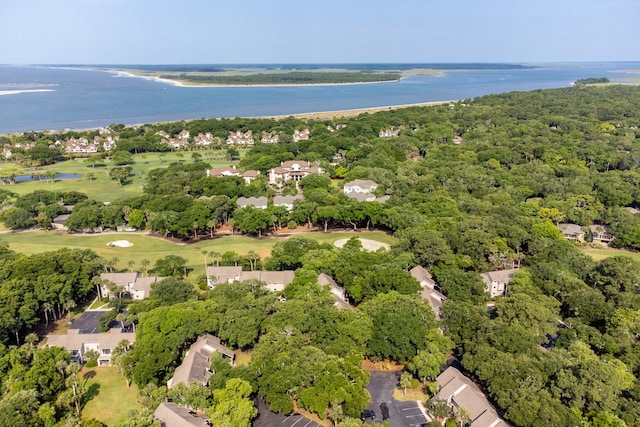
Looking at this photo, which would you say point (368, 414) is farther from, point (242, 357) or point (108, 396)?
point (108, 396)

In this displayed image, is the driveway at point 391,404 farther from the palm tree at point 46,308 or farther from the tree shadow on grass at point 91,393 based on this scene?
the palm tree at point 46,308

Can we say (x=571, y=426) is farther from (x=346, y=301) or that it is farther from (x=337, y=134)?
(x=337, y=134)

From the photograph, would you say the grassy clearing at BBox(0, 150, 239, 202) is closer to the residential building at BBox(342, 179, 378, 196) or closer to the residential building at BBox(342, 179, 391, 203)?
the residential building at BBox(342, 179, 378, 196)

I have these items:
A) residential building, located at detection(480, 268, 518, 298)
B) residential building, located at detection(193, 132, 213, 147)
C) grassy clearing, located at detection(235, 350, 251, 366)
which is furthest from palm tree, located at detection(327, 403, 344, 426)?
residential building, located at detection(193, 132, 213, 147)

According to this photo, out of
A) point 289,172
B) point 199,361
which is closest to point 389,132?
point 289,172

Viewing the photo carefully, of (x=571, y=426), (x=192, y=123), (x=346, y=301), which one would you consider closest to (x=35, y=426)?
(x=346, y=301)

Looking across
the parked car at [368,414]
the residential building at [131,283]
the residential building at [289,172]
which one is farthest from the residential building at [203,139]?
the parked car at [368,414]

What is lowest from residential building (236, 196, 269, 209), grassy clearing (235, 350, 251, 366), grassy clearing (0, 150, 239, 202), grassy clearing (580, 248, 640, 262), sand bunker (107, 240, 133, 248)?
grassy clearing (0, 150, 239, 202)
